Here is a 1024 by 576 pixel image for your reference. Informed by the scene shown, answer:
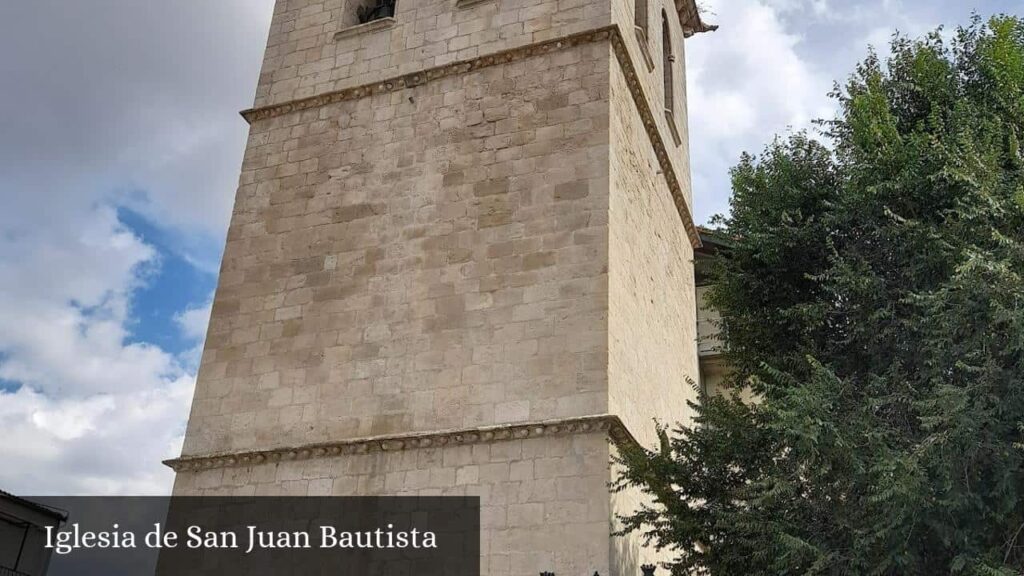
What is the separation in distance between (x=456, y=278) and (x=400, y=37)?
4119mm

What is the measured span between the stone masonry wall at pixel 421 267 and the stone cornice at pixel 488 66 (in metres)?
0.13

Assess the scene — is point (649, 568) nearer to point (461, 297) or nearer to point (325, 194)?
point (461, 297)

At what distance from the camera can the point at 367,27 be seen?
44.4ft

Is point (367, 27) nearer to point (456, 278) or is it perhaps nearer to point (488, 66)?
point (488, 66)

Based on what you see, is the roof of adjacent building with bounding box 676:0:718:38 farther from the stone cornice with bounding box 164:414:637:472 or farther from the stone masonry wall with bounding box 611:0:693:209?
the stone cornice with bounding box 164:414:637:472

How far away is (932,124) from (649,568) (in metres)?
4.76

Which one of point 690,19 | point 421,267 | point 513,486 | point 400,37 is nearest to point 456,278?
point 421,267

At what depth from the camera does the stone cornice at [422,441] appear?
941cm

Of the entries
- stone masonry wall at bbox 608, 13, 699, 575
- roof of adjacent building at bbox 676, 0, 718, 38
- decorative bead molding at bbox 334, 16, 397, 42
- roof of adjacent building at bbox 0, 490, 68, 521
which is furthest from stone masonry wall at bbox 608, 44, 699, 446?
roof of adjacent building at bbox 0, 490, 68, 521

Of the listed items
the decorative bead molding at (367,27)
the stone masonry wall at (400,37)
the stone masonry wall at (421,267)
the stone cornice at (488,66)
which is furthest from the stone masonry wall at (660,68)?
the decorative bead molding at (367,27)

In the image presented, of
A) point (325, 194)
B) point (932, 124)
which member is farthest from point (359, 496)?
point (932, 124)

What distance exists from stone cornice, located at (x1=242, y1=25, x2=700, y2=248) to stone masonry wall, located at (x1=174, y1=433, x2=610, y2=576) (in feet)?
16.8

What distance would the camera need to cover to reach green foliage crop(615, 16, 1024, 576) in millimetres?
7465

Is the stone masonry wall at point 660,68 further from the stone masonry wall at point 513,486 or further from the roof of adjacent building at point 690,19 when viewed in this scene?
the stone masonry wall at point 513,486
